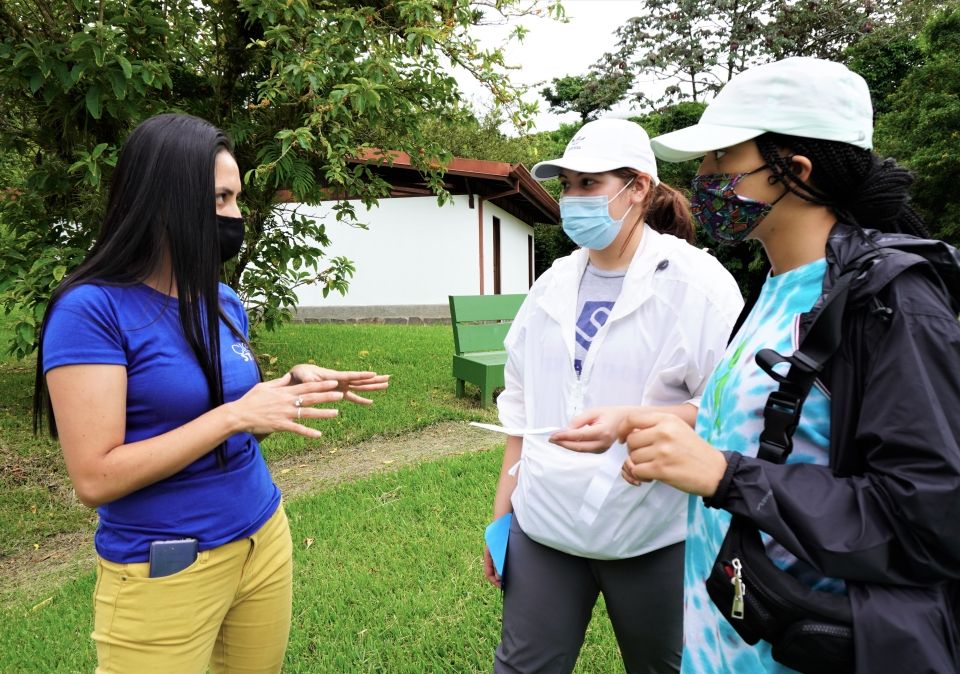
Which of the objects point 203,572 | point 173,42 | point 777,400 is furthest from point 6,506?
point 777,400

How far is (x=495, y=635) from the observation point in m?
2.86

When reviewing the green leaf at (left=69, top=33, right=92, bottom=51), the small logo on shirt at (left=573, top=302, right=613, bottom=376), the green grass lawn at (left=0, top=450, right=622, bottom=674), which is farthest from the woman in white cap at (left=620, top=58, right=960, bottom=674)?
the green leaf at (left=69, top=33, right=92, bottom=51)

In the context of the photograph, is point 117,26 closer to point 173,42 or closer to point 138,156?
point 173,42

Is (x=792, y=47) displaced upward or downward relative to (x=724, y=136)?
upward

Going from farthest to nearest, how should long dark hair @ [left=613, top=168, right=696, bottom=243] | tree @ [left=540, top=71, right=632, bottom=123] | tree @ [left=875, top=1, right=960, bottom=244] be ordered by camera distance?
tree @ [left=540, top=71, right=632, bottom=123]
tree @ [left=875, top=1, right=960, bottom=244]
long dark hair @ [left=613, top=168, right=696, bottom=243]

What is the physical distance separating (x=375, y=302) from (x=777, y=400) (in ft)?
48.1

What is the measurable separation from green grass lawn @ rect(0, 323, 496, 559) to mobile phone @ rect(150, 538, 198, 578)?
11.6ft

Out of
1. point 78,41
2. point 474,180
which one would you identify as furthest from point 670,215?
point 474,180

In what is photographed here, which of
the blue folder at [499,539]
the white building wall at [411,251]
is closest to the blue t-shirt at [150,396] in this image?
the blue folder at [499,539]

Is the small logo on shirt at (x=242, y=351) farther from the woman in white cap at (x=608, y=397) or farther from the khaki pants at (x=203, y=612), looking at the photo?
the woman in white cap at (x=608, y=397)

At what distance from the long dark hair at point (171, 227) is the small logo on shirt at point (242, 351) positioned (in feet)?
0.45

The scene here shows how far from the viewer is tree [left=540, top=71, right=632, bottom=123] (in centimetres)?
2817

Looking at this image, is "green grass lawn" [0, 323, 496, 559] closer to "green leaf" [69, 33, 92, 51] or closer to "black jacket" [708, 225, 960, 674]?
"green leaf" [69, 33, 92, 51]

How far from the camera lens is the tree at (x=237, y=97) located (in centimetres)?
412
